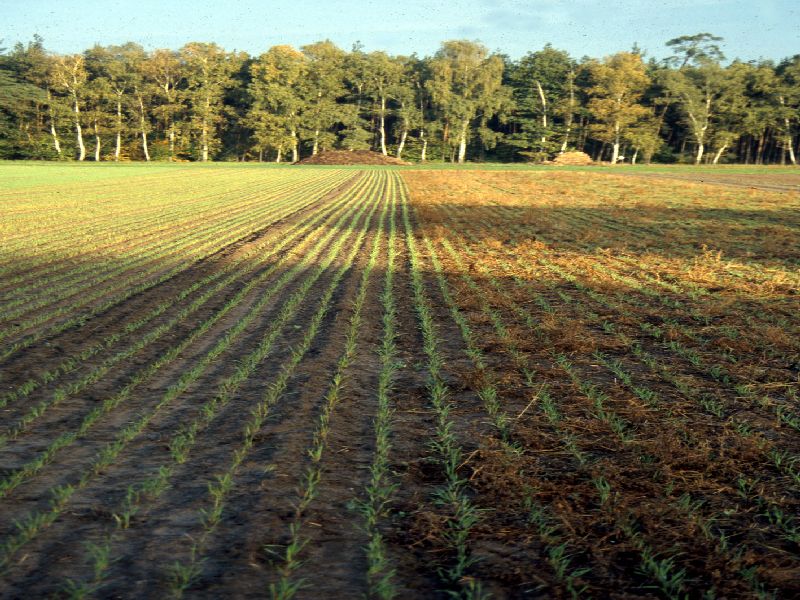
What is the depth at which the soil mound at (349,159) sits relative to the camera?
73.2m

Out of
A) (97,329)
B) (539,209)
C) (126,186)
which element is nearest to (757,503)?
(97,329)

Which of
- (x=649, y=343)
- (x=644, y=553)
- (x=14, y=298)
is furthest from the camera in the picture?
(x=14, y=298)

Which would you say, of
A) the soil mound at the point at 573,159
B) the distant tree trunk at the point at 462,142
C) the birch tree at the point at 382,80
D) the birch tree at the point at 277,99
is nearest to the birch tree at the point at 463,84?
the distant tree trunk at the point at 462,142

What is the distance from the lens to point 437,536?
3.81m

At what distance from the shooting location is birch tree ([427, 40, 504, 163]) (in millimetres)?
80375

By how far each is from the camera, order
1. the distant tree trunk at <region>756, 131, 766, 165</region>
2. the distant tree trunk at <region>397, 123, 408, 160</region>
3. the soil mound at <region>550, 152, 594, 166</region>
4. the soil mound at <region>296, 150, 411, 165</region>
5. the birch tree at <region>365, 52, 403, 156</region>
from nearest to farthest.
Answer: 1. the soil mound at <region>550, 152, 594, 166</region>
2. the soil mound at <region>296, 150, 411, 165</region>
3. the distant tree trunk at <region>756, 131, 766, 165</region>
4. the birch tree at <region>365, 52, 403, 156</region>
5. the distant tree trunk at <region>397, 123, 408, 160</region>

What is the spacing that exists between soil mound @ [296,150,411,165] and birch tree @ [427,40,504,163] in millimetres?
11934

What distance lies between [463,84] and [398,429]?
8286 cm

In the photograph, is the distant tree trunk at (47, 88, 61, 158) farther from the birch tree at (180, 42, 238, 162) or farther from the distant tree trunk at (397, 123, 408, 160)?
the distant tree trunk at (397, 123, 408, 160)

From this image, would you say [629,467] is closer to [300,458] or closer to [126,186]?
[300,458]

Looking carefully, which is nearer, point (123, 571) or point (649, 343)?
point (123, 571)

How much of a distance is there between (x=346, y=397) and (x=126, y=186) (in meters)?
32.8

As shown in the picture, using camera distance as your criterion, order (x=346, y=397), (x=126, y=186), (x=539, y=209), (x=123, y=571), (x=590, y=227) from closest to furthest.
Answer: (x=123, y=571)
(x=346, y=397)
(x=590, y=227)
(x=539, y=209)
(x=126, y=186)

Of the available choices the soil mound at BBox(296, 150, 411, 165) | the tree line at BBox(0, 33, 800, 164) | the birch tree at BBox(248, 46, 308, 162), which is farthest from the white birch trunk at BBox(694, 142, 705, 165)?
the birch tree at BBox(248, 46, 308, 162)
